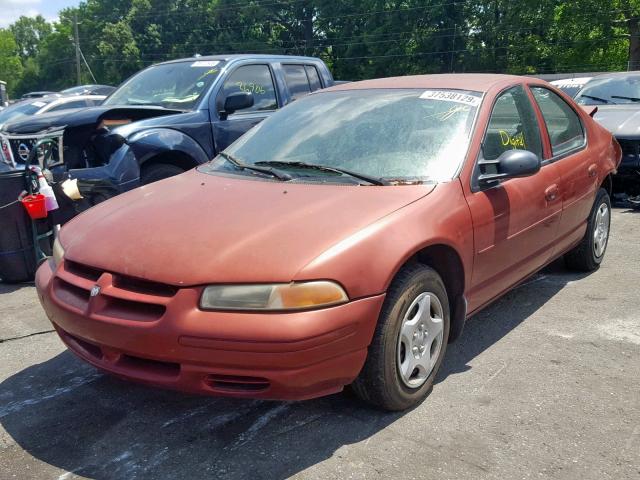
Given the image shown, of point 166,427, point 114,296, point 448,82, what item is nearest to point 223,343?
point 114,296

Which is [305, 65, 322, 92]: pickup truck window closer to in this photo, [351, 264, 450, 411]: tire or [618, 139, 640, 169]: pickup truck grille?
[618, 139, 640, 169]: pickup truck grille

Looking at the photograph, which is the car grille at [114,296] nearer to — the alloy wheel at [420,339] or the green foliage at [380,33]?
the alloy wheel at [420,339]

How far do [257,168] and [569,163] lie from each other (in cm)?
216

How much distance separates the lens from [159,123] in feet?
19.7

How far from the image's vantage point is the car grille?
2.67 metres

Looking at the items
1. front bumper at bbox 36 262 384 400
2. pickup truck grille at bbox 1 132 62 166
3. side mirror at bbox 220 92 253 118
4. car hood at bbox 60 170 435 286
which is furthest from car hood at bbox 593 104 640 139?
front bumper at bbox 36 262 384 400

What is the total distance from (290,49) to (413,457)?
5779cm

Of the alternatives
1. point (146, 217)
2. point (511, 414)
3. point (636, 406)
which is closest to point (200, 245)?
point (146, 217)

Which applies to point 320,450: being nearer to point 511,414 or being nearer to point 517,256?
point 511,414

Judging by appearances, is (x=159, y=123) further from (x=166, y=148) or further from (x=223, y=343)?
(x=223, y=343)

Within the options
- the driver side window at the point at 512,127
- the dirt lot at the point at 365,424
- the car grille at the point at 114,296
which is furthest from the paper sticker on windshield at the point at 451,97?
the car grille at the point at 114,296

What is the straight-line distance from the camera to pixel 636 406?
313 cm

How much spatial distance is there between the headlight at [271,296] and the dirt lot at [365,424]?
2.16 ft

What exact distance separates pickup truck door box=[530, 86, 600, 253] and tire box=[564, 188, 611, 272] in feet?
0.59
